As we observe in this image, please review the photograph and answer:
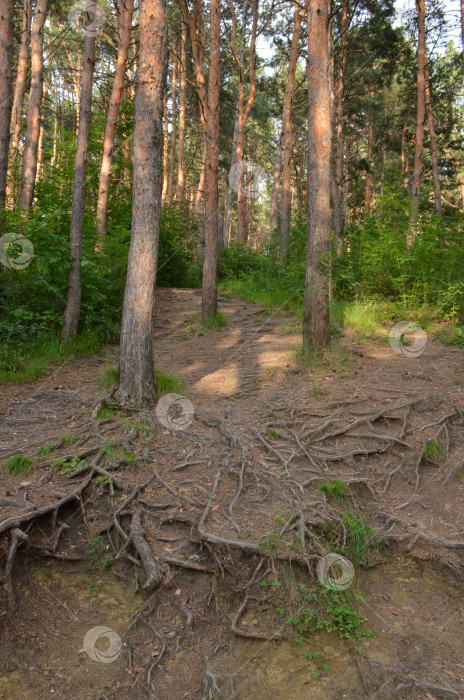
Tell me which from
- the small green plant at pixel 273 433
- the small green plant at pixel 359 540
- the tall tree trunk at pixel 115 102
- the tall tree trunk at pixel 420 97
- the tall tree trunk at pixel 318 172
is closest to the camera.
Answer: the small green plant at pixel 359 540

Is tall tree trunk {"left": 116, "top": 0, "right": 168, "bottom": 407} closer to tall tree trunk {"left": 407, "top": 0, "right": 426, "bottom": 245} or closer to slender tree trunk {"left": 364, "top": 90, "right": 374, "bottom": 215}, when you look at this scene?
tall tree trunk {"left": 407, "top": 0, "right": 426, "bottom": 245}

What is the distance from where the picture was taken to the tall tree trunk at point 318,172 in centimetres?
748

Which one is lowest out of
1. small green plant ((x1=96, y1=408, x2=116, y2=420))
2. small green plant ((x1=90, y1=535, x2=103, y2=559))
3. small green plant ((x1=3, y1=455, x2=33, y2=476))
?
small green plant ((x1=90, y1=535, x2=103, y2=559))

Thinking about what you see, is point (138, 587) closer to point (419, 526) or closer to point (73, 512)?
point (73, 512)

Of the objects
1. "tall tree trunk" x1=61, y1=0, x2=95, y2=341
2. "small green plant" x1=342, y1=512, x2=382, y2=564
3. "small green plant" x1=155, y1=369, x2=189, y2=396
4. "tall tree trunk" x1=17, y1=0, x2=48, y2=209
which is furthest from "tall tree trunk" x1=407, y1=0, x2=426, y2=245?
"small green plant" x1=342, y1=512, x2=382, y2=564

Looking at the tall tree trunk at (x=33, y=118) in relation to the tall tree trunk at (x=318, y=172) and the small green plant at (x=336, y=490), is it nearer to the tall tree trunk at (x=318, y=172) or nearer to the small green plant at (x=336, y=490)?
the tall tree trunk at (x=318, y=172)

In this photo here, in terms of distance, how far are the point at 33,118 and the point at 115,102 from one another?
6.99ft

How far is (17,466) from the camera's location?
4.77 meters

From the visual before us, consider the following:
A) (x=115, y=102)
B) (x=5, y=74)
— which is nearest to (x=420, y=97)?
(x=115, y=102)

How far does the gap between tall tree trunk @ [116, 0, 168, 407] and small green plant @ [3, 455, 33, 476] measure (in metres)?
1.53

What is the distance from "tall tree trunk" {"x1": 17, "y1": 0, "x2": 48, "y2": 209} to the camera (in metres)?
11.5

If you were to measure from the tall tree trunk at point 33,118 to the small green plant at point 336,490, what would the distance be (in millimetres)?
9851

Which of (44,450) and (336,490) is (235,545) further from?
(44,450)

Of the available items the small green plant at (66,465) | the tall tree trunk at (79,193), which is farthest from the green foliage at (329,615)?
the tall tree trunk at (79,193)
